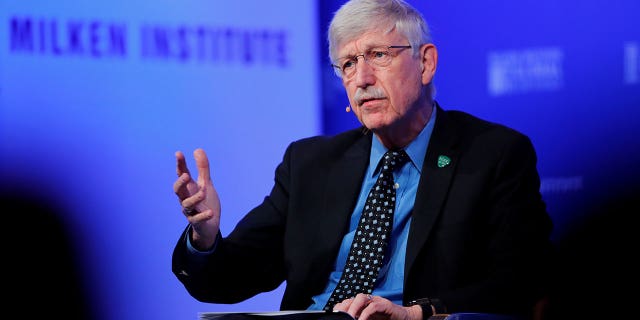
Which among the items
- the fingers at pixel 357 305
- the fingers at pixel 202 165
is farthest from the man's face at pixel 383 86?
the fingers at pixel 357 305

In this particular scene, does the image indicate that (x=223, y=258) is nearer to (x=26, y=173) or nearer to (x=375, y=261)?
(x=375, y=261)

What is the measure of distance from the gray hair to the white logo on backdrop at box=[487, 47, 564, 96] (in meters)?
1.12

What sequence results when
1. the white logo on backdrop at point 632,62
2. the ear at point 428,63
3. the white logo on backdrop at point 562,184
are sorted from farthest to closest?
1. the white logo on backdrop at point 562,184
2. the white logo on backdrop at point 632,62
3. the ear at point 428,63

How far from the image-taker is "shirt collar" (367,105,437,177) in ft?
8.64

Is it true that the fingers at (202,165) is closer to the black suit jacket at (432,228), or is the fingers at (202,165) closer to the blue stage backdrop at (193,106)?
the black suit jacket at (432,228)

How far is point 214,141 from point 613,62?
1.69m

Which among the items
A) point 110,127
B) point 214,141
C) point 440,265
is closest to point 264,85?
point 214,141

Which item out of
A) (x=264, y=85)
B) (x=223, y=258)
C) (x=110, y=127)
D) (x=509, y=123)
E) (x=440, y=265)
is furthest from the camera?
(x=264, y=85)

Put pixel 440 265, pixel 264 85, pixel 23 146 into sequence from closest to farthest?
pixel 440 265 → pixel 23 146 → pixel 264 85

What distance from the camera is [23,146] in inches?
126

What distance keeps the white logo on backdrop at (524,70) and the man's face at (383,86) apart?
1159 mm

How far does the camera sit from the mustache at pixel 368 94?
8.64 feet

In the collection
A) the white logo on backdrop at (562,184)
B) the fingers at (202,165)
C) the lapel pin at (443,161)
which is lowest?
the white logo on backdrop at (562,184)

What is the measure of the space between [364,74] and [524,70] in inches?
50.4
